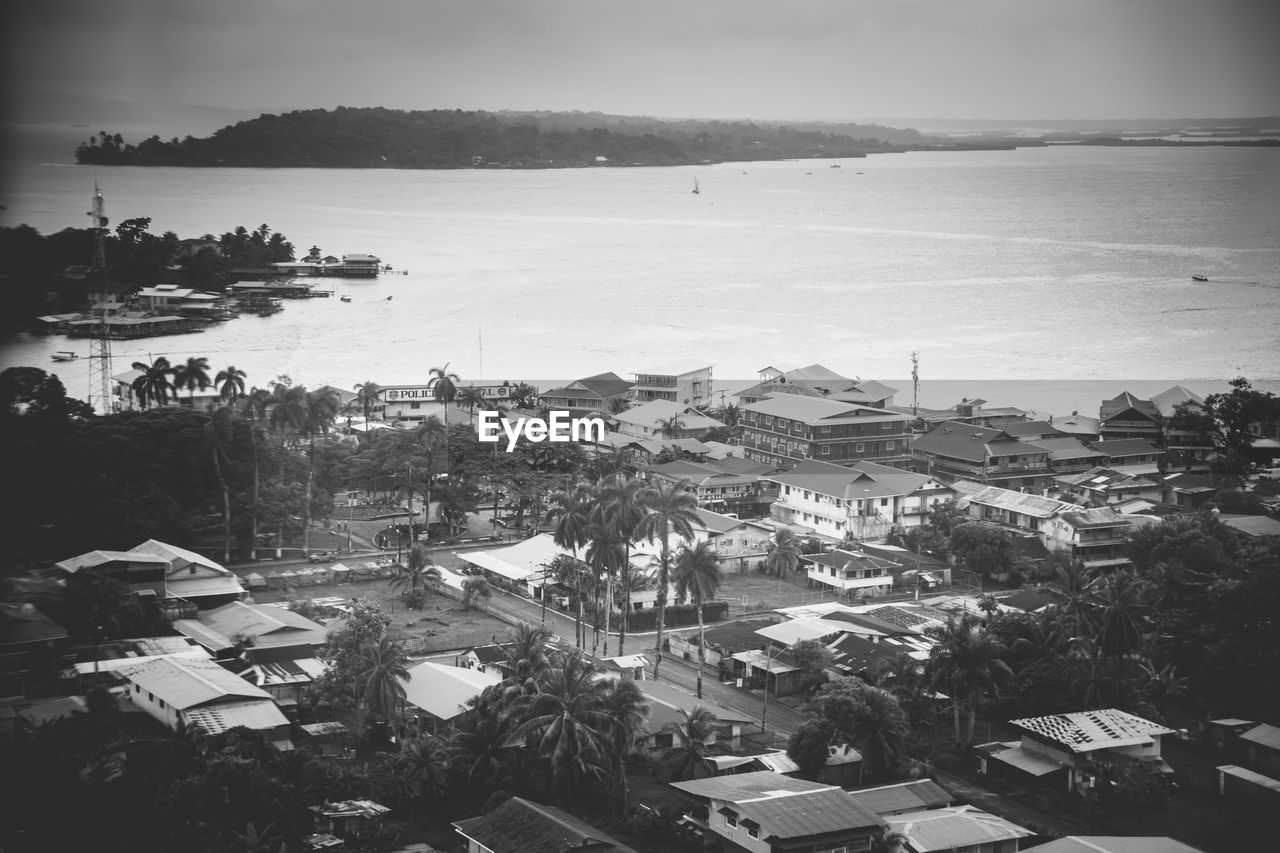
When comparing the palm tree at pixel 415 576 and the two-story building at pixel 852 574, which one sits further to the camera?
the two-story building at pixel 852 574

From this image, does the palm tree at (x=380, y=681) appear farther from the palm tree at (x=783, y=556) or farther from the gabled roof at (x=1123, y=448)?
the gabled roof at (x=1123, y=448)

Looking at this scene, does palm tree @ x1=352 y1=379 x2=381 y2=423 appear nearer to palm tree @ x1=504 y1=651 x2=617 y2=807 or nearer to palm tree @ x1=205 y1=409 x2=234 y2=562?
palm tree @ x1=205 y1=409 x2=234 y2=562

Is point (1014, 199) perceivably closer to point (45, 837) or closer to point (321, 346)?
point (321, 346)

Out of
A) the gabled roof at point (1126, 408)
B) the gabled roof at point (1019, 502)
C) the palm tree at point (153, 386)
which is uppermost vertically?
the palm tree at point (153, 386)

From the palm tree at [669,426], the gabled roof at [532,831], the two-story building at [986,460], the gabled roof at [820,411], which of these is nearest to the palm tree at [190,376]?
the palm tree at [669,426]

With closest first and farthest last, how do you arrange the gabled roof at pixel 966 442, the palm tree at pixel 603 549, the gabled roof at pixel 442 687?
1. the gabled roof at pixel 442 687
2. the palm tree at pixel 603 549
3. the gabled roof at pixel 966 442

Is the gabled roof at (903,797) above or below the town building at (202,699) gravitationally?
below
